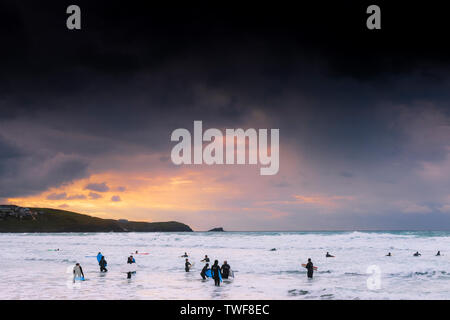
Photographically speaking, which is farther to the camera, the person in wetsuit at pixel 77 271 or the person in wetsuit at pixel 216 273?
the person in wetsuit at pixel 77 271

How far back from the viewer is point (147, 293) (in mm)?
21625

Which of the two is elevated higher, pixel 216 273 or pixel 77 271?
pixel 216 273

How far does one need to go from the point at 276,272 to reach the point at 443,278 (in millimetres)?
12411

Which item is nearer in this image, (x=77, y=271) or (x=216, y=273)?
(x=216, y=273)

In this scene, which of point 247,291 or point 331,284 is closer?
point 247,291

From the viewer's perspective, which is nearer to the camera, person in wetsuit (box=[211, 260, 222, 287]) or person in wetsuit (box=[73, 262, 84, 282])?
person in wetsuit (box=[211, 260, 222, 287])
